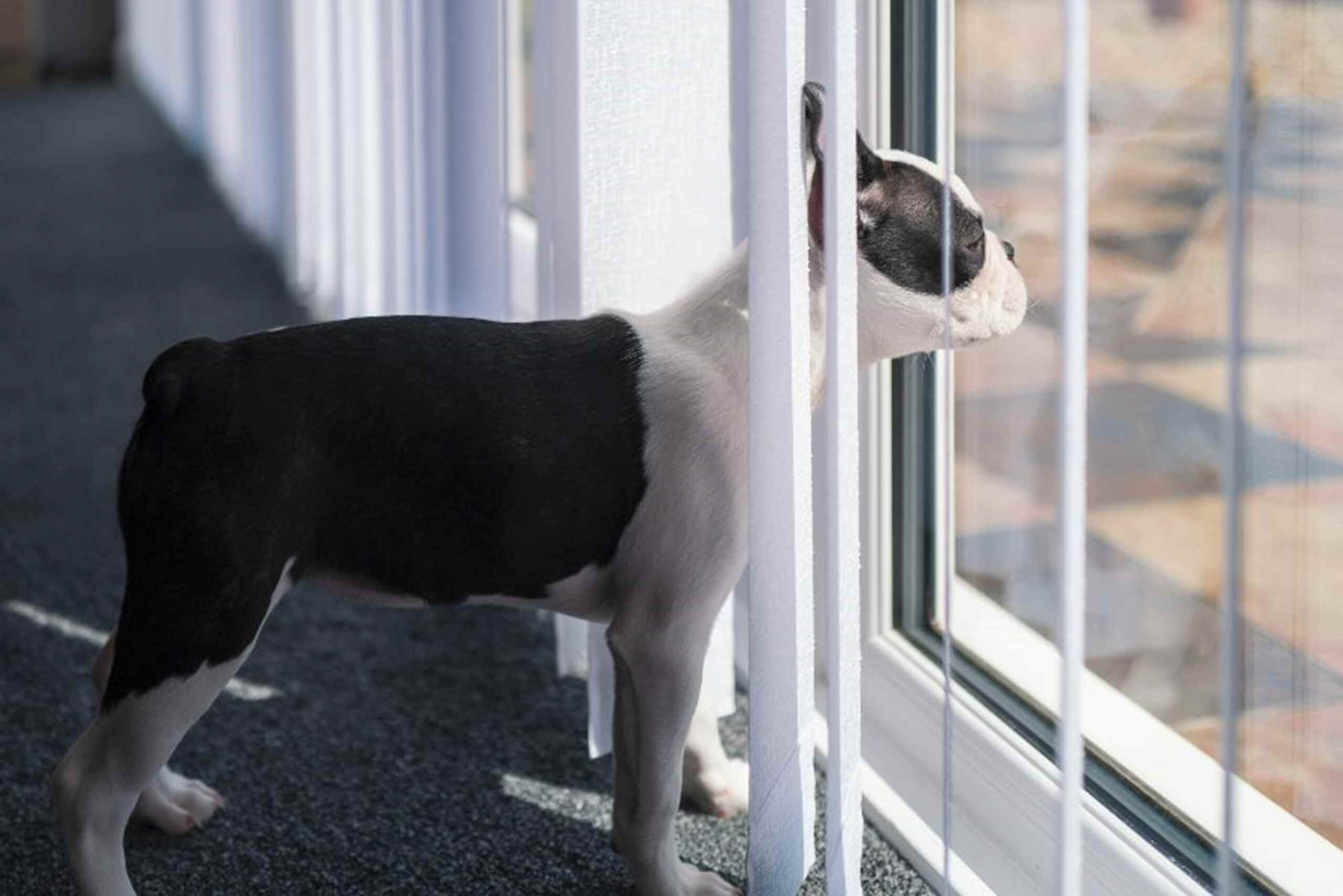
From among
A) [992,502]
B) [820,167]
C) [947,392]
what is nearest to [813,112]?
[820,167]

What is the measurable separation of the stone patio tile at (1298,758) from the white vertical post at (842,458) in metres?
0.36

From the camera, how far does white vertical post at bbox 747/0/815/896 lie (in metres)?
1.11

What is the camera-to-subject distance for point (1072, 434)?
93cm

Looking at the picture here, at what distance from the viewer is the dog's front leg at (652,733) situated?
118 centimetres

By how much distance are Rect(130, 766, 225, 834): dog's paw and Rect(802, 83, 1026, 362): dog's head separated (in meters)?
0.66

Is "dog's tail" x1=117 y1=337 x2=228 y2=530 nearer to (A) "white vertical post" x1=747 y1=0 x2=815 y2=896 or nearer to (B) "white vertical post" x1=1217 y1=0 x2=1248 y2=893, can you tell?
(A) "white vertical post" x1=747 y1=0 x2=815 y2=896

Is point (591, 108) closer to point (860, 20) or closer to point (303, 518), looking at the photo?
point (860, 20)

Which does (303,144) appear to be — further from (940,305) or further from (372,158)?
(940,305)

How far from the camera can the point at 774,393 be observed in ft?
3.71

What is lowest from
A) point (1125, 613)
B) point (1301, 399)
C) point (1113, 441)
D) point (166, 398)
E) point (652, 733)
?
point (1125, 613)

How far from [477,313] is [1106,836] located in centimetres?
103

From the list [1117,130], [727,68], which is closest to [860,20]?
[727,68]

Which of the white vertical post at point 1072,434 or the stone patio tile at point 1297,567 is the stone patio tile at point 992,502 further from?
the white vertical post at point 1072,434

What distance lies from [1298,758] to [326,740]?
0.81 meters
